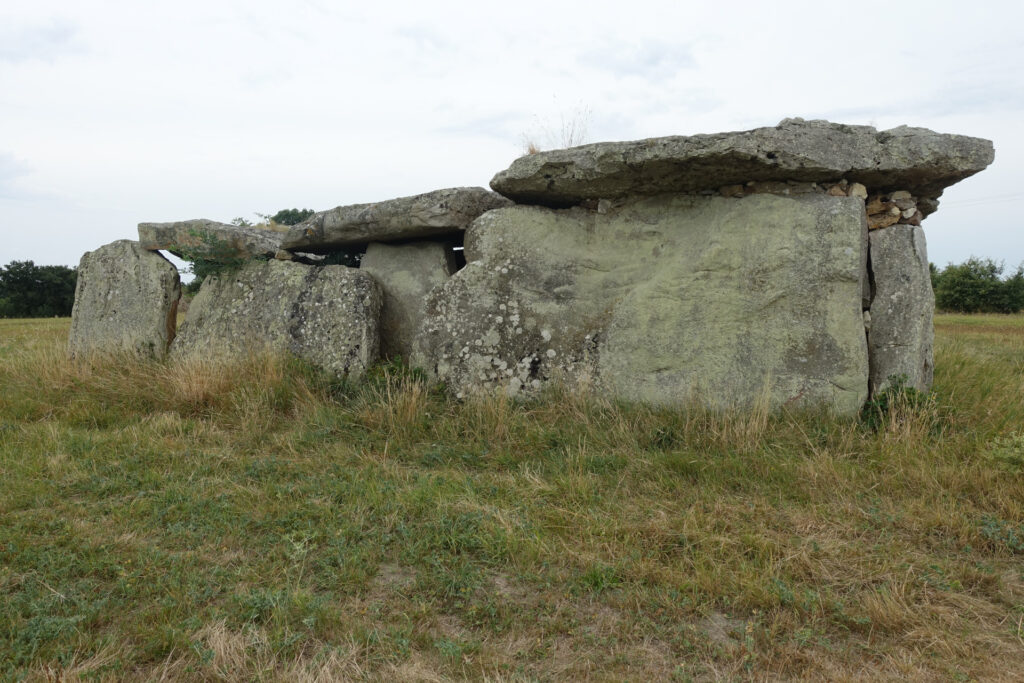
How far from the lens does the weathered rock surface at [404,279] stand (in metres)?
8.01

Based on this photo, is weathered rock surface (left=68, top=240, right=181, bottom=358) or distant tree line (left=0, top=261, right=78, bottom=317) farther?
distant tree line (left=0, top=261, right=78, bottom=317)

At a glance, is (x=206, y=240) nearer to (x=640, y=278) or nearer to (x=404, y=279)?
(x=404, y=279)

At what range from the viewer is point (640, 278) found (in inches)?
272

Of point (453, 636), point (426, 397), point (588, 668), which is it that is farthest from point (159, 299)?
point (588, 668)

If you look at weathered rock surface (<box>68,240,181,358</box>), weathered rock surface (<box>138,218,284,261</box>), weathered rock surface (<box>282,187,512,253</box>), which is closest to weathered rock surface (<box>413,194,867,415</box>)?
weathered rock surface (<box>282,187,512,253</box>)

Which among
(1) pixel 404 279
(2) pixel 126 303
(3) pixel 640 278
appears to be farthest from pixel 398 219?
(2) pixel 126 303

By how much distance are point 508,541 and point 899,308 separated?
4310 millimetres

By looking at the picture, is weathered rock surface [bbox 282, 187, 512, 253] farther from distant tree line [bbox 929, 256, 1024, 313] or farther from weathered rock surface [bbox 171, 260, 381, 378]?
distant tree line [bbox 929, 256, 1024, 313]

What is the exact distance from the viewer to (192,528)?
4.18 metres

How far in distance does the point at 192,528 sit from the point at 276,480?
856 millimetres

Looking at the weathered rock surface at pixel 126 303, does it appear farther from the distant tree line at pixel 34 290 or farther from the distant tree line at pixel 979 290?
the distant tree line at pixel 979 290

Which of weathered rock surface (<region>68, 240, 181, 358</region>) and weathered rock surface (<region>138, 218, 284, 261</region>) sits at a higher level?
weathered rock surface (<region>138, 218, 284, 261</region>)

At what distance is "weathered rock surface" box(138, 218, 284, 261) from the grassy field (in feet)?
7.97

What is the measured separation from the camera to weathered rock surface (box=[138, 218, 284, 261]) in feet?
27.6
